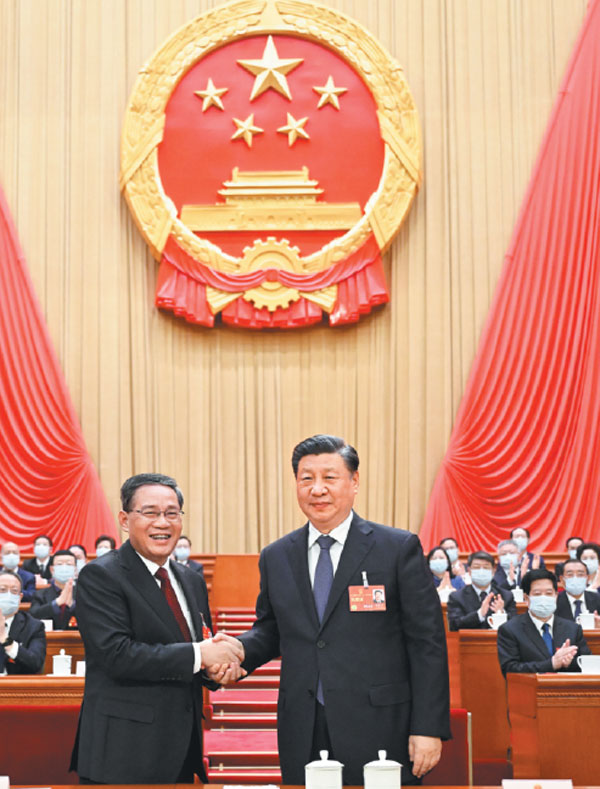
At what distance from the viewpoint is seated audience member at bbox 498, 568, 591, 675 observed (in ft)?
15.3

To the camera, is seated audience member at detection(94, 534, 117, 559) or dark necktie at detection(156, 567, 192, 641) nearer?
dark necktie at detection(156, 567, 192, 641)

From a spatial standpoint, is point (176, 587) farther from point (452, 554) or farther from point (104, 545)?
point (452, 554)

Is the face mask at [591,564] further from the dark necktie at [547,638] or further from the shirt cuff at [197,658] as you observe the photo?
the shirt cuff at [197,658]

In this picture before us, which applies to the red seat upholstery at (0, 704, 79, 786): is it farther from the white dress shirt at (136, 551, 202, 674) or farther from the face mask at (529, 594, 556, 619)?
the face mask at (529, 594, 556, 619)

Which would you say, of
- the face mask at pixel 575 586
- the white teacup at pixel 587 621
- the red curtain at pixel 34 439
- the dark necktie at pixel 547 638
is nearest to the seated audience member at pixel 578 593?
the face mask at pixel 575 586

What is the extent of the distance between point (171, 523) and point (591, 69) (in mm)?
8534

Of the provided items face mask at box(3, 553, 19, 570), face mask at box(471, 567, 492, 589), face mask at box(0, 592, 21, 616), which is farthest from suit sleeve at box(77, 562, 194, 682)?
face mask at box(3, 553, 19, 570)

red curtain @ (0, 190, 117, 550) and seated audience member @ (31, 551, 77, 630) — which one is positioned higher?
red curtain @ (0, 190, 117, 550)

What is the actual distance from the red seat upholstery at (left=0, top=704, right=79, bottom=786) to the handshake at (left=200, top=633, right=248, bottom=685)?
Answer: 34.7 inches

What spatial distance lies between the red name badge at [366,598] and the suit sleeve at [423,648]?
6cm

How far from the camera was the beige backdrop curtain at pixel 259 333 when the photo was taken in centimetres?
992

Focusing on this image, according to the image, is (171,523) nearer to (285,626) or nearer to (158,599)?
(158,599)

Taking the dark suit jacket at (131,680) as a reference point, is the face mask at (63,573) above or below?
below

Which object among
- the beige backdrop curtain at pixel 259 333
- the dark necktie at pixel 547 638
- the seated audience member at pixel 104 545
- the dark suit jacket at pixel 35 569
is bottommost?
the dark suit jacket at pixel 35 569
